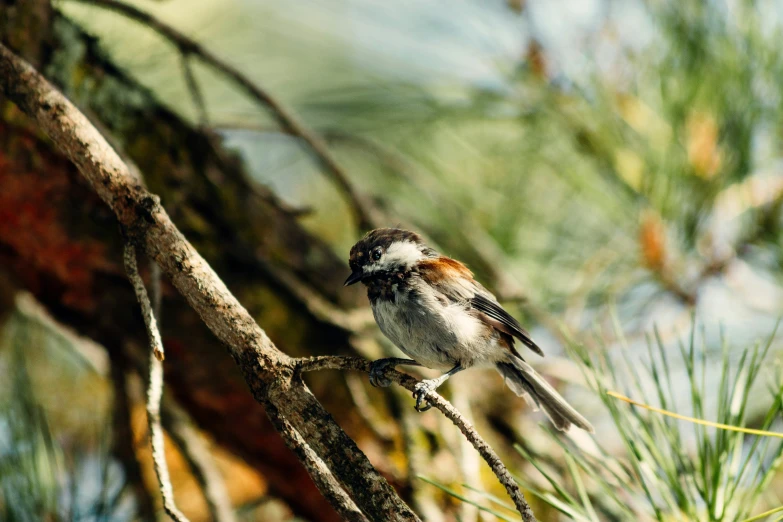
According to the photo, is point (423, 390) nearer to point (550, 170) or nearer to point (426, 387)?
point (426, 387)

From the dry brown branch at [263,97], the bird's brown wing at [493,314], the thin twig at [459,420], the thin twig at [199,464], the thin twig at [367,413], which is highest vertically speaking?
the dry brown branch at [263,97]

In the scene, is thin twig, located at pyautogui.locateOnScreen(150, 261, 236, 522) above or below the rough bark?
below

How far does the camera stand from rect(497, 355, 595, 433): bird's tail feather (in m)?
2.29

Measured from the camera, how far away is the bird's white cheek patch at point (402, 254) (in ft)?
7.86

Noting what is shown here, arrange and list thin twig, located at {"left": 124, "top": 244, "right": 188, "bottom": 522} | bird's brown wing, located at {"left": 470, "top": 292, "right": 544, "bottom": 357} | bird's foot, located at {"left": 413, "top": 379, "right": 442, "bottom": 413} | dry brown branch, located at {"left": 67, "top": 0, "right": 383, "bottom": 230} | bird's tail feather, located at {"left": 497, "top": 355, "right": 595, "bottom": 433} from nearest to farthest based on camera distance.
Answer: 1. thin twig, located at {"left": 124, "top": 244, "right": 188, "bottom": 522}
2. bird's foot, located at {"left": 413, "top": 379, "right": 442, "bottom": 413}
3. dry brown branch, located at {"left": 67, "top": 0, "right": 383, "bottom": 230}
4. bird's tail feather, located at {"left": 497, "top": 355, "right": 595, "bottom": 433}
5. bird's brown wing, located at {"left": 470, "top": 292, "right": 544, "bottom": 357}

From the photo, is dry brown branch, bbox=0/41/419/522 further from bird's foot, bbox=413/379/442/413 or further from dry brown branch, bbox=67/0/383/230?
dry brown branch, bbox=67/0/383/230

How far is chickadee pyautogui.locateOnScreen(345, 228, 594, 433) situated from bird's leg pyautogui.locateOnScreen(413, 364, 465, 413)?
4 centimetres

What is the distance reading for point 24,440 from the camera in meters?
2.13

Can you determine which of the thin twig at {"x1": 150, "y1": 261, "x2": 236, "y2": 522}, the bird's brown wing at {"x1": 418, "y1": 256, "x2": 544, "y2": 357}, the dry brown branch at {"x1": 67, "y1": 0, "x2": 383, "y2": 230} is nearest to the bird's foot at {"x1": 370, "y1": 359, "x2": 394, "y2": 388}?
the bird's brown wing at {"x1": 418, "y1": 256, "x2": 544, "y2": 357}

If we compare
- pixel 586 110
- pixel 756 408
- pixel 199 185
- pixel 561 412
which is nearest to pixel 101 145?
pixel 199 185

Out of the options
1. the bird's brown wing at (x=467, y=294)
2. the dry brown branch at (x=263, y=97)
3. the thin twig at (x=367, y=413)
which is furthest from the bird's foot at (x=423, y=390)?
the dry brown branch at (x=263, y=97)

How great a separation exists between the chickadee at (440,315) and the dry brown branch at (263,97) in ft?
1.15

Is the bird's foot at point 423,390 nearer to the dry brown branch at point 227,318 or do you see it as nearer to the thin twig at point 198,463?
the dry brown branch at point 227,318

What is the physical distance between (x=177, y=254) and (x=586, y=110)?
2.03 metres
